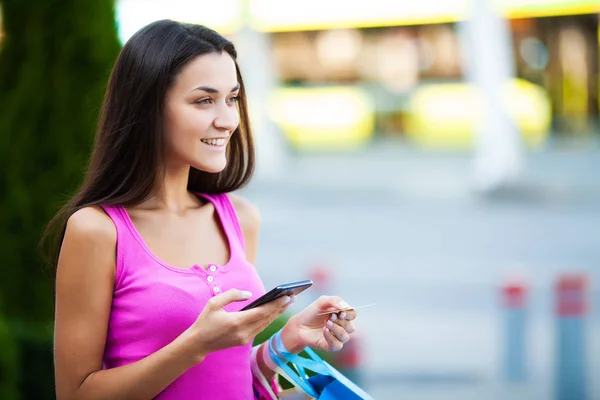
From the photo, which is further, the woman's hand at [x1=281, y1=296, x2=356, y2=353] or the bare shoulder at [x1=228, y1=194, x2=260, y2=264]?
the bare shoulder at [x1=228, y1=194, x2=260, y2=264]

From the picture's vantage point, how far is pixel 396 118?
65.7 feet

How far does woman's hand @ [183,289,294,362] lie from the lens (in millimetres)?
1825

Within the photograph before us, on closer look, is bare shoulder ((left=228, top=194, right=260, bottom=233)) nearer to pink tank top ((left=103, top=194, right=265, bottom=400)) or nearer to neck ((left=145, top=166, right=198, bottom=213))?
neck ((left=145, top=166, right=198, bottom=213))

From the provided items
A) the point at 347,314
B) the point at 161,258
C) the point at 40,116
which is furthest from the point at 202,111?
the point at 40,116

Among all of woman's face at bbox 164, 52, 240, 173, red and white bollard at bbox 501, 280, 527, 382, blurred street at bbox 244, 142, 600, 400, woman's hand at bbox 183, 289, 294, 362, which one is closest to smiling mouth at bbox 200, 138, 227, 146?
woman's face at bbox 164, 52, 240, 173

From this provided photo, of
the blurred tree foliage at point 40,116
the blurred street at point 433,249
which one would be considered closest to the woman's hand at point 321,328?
the blurred tree foliage at point 40,116

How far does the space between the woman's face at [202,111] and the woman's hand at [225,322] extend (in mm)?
400

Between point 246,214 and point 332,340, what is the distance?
44 cm

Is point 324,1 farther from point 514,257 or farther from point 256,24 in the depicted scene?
point 514,257

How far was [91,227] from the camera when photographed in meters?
1.96

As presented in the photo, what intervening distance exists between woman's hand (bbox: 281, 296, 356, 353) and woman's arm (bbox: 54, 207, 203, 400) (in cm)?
37

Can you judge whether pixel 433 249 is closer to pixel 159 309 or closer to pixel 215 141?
pixel 215 141

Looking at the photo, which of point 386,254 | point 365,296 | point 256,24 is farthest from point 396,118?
point 365,296

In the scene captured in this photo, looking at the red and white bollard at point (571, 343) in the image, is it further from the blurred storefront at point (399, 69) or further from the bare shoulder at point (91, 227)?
the blurred storefront at point (399, 69)
